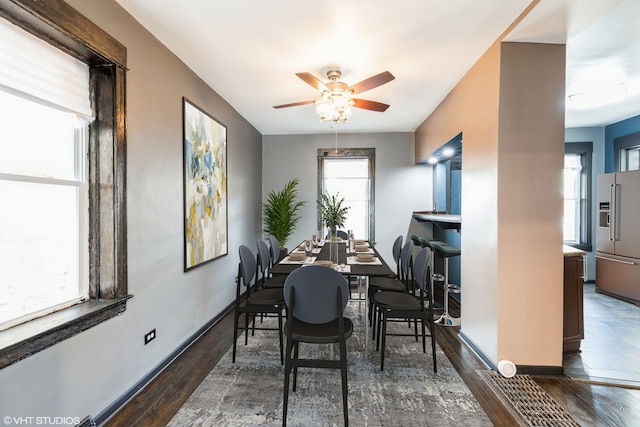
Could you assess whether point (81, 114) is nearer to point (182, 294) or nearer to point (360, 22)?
point (182, 294)

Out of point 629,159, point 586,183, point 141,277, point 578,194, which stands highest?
point 629,159

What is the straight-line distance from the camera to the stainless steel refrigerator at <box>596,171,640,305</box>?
4.12 metres

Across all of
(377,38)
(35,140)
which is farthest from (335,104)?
(35,140)

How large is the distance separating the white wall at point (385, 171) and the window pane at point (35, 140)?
12.8ft

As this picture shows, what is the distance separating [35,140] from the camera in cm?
162

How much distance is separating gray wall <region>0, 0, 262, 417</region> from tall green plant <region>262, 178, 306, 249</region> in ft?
6.24

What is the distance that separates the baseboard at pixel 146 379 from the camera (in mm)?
1889

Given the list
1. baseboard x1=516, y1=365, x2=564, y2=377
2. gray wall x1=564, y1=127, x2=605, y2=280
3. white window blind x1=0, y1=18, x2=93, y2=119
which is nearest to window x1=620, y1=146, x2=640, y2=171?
gray wall x1=564, y1=127, x2=605, y2=280

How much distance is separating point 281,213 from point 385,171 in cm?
209

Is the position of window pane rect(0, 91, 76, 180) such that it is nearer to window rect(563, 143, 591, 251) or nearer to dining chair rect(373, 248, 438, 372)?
dining chair rect(373, 248, 438, 372)

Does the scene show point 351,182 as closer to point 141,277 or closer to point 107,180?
point 141,277

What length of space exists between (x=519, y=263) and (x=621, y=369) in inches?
51.3
